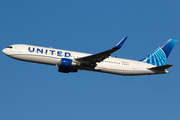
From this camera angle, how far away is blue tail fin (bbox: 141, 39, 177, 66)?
5122cm

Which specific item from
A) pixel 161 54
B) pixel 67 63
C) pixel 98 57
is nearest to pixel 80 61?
pixel 67 63

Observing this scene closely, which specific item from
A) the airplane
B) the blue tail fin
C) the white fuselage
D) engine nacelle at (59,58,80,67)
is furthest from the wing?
the blue tail fin

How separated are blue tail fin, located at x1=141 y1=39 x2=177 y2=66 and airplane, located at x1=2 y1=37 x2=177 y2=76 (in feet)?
5.58

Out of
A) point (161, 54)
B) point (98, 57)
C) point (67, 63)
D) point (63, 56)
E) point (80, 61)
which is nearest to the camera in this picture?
point (98, 57)

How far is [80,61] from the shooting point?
149 feet

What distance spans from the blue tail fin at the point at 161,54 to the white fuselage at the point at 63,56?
301 cm

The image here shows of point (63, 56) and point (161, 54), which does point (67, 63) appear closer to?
point (63, 56)

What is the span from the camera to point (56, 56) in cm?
4547

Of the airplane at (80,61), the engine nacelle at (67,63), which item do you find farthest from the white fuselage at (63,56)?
the engine nacelle at (67,63)

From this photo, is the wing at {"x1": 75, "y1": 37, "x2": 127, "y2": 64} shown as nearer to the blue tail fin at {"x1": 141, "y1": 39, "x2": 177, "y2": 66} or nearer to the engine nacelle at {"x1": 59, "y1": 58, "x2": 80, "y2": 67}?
the engine nacelle at {"x1": 59, "y1": 58, "x2": 80, "y2": 67}

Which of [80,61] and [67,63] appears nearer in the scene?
[67,63]

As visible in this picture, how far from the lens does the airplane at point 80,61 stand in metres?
45.1

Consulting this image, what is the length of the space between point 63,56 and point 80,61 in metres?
2.83

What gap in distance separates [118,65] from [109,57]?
6.53ft
